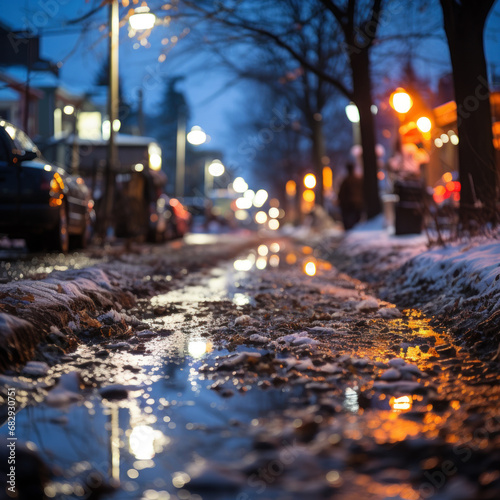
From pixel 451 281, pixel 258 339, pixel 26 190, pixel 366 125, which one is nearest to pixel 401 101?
pixel 366 125

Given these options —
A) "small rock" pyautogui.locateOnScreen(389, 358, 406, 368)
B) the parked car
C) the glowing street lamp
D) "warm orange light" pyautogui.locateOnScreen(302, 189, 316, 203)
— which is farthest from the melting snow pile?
→ "warm orange light" pyautogui.locateOnScreen(302, 189, 316, 203)

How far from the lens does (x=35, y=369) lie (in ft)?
12.6

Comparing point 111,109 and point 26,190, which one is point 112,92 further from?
point 26,190

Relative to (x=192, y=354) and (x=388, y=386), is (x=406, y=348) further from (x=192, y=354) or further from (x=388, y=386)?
(x=192, y=354)

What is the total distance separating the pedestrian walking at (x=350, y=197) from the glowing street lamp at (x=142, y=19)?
25.6 ft

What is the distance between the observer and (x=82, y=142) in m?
23.9

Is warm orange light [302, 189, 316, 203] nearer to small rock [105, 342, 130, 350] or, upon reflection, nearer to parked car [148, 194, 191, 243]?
parked car [148, 194, 191, 243]

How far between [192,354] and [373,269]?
19.8 ft

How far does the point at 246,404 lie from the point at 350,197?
1739 cm

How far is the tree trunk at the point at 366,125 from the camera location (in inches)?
692

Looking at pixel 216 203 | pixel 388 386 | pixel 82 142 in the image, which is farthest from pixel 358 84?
pixel 216 203

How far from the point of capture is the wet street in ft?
7.65

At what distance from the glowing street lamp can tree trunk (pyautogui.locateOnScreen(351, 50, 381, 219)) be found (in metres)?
5.54

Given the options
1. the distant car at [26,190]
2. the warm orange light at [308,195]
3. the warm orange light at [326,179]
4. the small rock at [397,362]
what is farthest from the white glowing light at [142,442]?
the warm orange light at [308,195]
